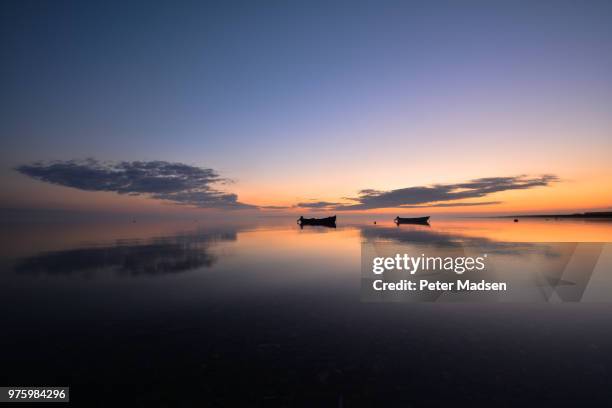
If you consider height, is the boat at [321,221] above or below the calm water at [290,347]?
above

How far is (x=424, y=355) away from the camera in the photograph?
8898 millimetres

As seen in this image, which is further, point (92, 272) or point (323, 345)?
point (92, 272)

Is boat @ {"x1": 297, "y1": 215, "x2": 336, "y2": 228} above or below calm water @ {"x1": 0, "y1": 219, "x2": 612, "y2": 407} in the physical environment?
above

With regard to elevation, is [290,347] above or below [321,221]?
below

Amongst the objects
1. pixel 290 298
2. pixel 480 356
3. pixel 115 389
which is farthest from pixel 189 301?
pixel 480 356

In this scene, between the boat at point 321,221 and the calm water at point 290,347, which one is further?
the boat at point 321,221

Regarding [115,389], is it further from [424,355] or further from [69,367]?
[424,355]

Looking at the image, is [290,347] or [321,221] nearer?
[290,347]

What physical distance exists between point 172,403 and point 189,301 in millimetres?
8461

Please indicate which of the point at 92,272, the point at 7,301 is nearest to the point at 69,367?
the point at 7,301

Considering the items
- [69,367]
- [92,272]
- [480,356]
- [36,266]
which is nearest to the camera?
[69,367]

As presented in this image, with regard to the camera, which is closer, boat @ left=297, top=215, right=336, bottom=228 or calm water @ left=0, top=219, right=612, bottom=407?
calm water @ left=0, top=219, right=612, bottom=407

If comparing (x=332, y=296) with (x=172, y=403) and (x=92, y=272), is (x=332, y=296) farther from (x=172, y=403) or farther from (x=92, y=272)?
(x=92, y=272)

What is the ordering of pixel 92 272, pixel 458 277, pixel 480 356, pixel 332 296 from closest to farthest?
pixel 480 356, pixel 332 296, pixel 458 277, pixel 92 272
